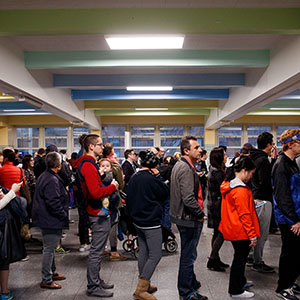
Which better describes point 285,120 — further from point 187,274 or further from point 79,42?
point 187,274

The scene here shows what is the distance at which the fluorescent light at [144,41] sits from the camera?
431 cm

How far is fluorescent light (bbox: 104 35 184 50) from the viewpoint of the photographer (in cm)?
431

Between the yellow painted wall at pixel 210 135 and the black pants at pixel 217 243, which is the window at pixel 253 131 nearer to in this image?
the yellow painted wall at pixel 210 135

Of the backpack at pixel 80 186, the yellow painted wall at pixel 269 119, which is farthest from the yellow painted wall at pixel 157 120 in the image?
the backpack at pixel 80 186

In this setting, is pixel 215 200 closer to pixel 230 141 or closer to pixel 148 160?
pixel 148 160

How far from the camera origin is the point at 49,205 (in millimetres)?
3102

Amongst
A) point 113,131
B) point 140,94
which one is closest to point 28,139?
point 113,131

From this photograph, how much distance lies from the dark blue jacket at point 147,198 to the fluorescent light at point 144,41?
7.44ft

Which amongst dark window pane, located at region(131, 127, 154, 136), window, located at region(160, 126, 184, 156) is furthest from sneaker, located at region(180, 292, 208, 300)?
dark window pane, located at region(131, 127, 154, 136)

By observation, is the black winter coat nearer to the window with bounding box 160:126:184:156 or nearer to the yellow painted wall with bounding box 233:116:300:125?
the yellow painted wall with bounding box 233:116:300:125

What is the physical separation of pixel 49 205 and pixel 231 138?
11.4 m

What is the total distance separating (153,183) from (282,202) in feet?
3.87

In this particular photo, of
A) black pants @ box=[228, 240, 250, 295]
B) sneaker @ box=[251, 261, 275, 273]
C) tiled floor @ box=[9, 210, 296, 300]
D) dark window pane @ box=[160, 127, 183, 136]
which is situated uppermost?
dark window pane @ box=[160, 127, 183, 136]

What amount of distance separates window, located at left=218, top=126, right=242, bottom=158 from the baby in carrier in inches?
407
